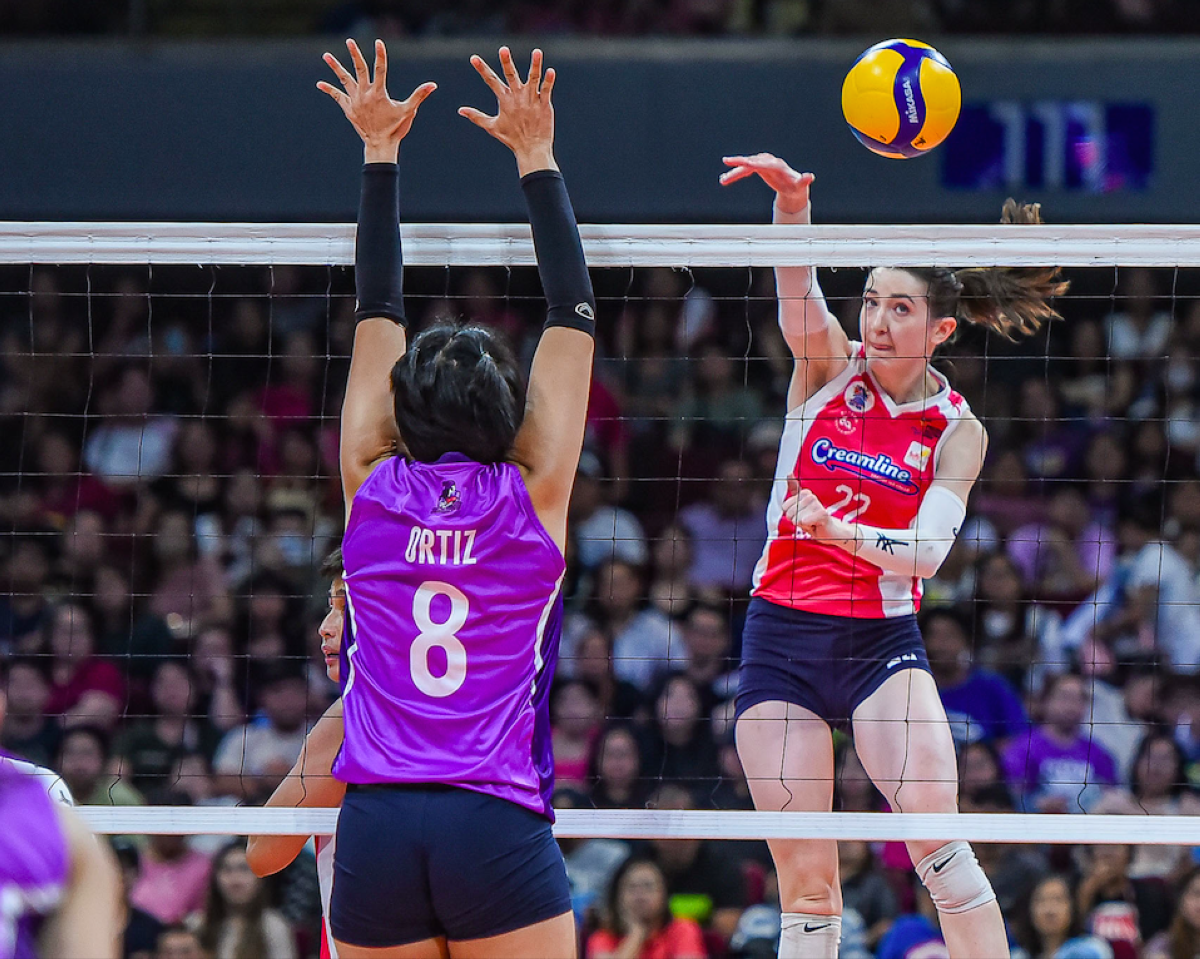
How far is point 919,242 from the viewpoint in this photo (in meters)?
4.55

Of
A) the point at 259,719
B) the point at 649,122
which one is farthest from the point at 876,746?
the point at 649,122

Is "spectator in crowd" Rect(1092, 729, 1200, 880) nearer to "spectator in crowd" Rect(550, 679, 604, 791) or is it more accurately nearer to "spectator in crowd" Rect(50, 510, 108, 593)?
"spectator in crowd" Rect(550, 679, 604, 791)

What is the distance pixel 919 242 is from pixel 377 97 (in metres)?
1.75

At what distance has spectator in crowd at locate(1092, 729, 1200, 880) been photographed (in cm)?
723

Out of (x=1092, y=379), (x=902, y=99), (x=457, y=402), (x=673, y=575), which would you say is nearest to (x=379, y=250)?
(x=457, y=402)

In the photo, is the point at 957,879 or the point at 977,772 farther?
the point at 977,772

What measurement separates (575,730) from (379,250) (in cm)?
492

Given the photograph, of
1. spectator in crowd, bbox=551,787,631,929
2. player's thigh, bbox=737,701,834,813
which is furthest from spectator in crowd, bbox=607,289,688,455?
player's thigh, bbox=737,701,834,813

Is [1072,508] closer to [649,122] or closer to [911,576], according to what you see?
[649,122]

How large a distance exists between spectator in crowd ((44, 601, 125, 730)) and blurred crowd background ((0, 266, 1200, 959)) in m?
0.02

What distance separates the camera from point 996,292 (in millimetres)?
4812

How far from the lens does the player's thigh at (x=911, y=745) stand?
14.9ft

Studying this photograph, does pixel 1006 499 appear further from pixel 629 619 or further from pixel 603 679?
pixel 603 679

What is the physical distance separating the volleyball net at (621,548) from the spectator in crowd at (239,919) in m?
0.46
